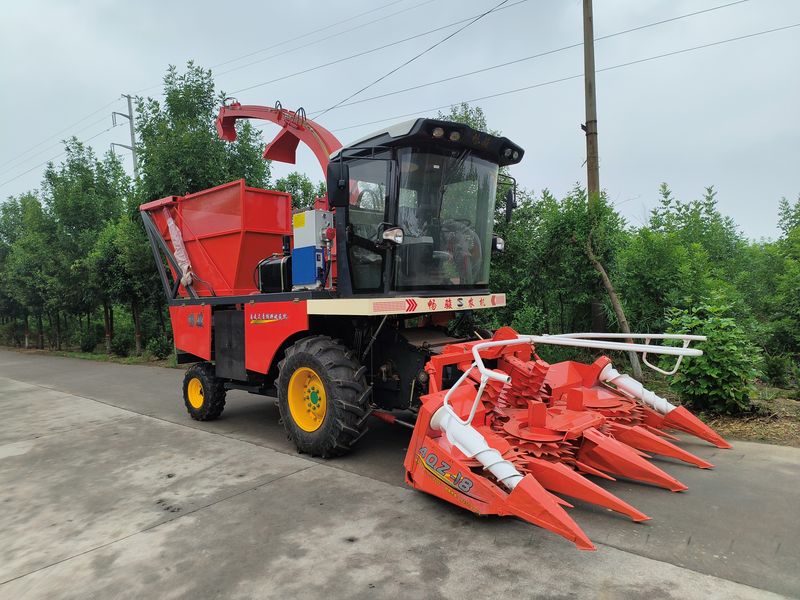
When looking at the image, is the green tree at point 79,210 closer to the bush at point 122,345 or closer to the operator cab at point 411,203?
the bush at point 122,345

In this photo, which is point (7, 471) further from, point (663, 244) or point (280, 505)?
point (663, 244)

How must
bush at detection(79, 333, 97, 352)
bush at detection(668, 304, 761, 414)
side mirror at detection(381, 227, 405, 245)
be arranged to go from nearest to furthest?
side mirror at detection(381, 227, 405, 245) < bush at detection(668, 304, 761, 414) < bush at detection(79, 333, 97, 352)

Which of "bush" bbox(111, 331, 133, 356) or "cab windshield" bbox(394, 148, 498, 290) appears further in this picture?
"bush" bbox(111, 331, 133, 356)

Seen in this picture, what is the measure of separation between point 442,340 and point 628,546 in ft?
8.22

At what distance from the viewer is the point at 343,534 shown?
3.17m

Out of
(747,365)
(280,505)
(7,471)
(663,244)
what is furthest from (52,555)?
(663,244)

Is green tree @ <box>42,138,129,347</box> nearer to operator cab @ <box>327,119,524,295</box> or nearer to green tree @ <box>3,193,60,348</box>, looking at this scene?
green tree @ <box>3,193,60,348</box>

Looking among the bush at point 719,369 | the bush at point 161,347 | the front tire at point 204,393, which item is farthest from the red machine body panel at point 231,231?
the bush at point 161,347

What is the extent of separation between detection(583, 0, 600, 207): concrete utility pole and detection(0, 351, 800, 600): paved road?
393 cm

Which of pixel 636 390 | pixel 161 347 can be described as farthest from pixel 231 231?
pixel 161 347

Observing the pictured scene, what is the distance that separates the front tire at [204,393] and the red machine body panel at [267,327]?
1.07 metres

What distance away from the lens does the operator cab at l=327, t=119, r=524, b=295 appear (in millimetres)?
4270

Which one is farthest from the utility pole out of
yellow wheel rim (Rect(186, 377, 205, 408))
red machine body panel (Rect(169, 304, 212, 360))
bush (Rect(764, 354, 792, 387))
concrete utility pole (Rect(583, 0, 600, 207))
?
yellow wheel rim (Rect(186, 377, 205, 408))

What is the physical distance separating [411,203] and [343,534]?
2694mm
